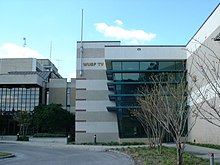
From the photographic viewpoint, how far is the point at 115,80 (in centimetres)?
4288

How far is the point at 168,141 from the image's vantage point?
42.2 meters

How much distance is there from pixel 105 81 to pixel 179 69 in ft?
33.5

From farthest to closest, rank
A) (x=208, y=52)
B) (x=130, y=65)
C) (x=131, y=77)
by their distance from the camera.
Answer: (x=130, y=65) → (x=131, y=77) → (x=208, y=52)

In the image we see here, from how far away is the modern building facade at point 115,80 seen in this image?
1668 inches

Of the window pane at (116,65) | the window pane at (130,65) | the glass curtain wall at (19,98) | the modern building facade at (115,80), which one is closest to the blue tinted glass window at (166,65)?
the modern building facade at (115,80)

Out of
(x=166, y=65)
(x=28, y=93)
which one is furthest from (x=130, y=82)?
(x=28, y=93)

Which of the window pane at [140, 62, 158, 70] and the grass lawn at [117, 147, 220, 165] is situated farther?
the window pane at [140, 62, 158, 70]

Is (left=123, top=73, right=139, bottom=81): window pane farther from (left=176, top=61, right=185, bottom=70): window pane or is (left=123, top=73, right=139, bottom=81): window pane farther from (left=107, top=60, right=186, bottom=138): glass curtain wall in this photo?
(left=176, top=61, right=185, bottom=70): window pane

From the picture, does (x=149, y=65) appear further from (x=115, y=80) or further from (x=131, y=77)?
(x=115, y=80)

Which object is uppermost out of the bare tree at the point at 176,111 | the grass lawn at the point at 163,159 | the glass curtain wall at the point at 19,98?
the glass curtain wall at the point at 19,98

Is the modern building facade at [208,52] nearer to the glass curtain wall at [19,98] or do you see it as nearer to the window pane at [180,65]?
the window pane at [180,65]

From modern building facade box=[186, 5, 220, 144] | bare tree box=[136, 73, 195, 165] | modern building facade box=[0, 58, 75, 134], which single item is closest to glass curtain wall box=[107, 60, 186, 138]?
modern building facade box=[186, 5, 220, 144]

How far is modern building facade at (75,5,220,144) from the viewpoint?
139 feet

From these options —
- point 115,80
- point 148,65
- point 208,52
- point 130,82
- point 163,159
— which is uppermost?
point 148,65
